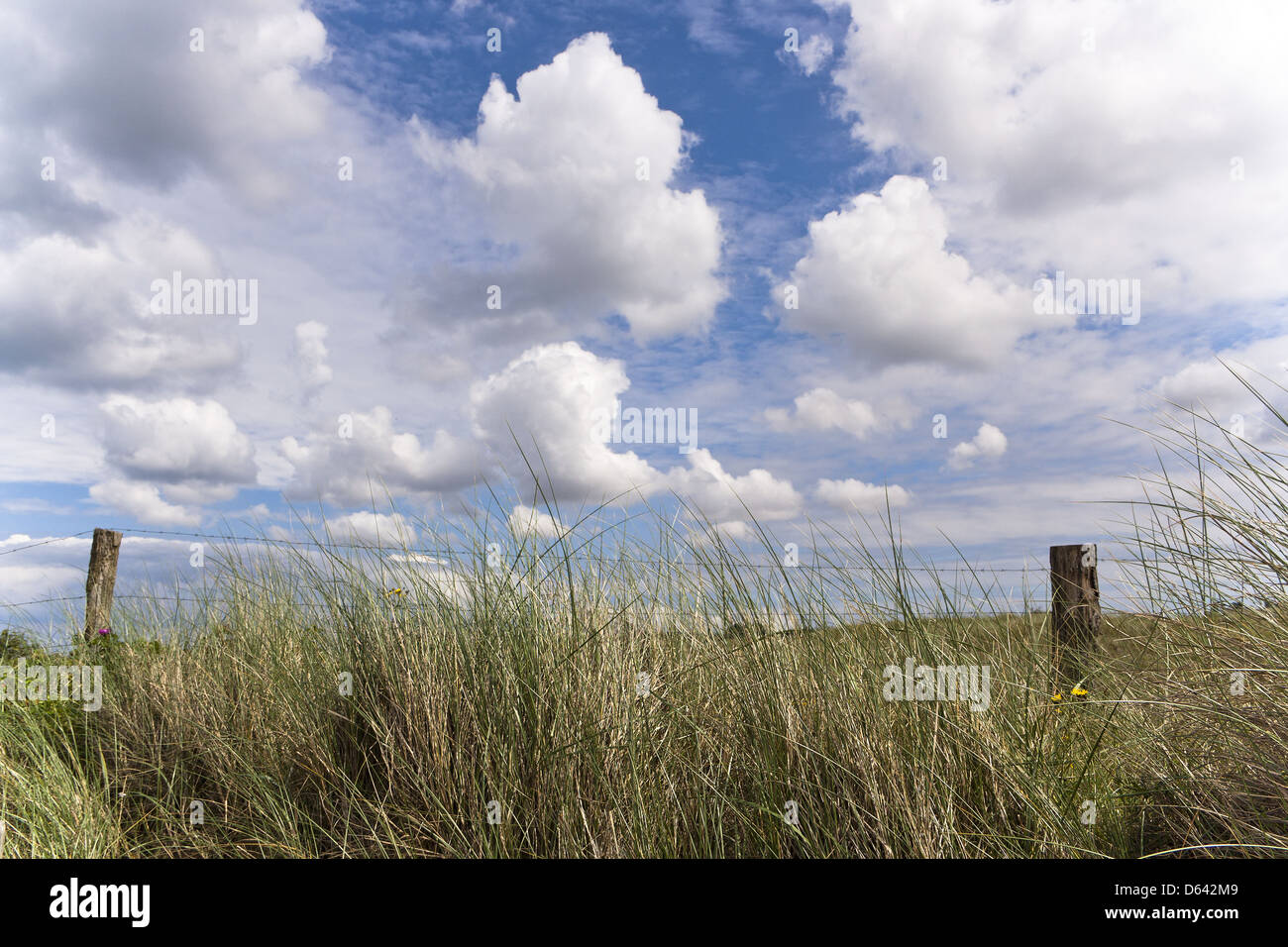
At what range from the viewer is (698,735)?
10.5ft

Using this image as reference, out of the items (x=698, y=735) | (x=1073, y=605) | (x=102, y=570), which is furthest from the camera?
(x=102, y=570)

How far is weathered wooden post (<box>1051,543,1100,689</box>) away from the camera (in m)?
4.58

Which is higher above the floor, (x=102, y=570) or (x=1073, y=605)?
(x=102, y=570)

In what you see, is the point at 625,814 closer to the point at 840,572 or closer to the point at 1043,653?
the point at 840,572

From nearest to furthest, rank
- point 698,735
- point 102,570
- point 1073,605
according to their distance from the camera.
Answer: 1. point 698,735
2. point 1073,605
3. point 102,570

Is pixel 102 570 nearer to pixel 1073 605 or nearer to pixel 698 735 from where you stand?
pixel 698 735

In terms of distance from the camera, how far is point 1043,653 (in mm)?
4121

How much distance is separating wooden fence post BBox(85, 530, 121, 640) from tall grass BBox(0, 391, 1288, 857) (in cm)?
376

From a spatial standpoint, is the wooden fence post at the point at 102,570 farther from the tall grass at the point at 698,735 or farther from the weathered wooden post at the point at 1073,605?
the weathered wooden post at the point at 1073,605

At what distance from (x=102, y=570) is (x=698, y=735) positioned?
7.05 m

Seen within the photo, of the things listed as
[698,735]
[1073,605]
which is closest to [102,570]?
[698,735]

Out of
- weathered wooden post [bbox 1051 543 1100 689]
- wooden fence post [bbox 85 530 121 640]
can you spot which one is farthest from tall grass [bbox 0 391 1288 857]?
wooden fence post [bbox 85 530 121 640]

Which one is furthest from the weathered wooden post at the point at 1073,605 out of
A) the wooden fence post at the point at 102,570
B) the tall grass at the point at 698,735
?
the wooden fence post at the point at 102,570
